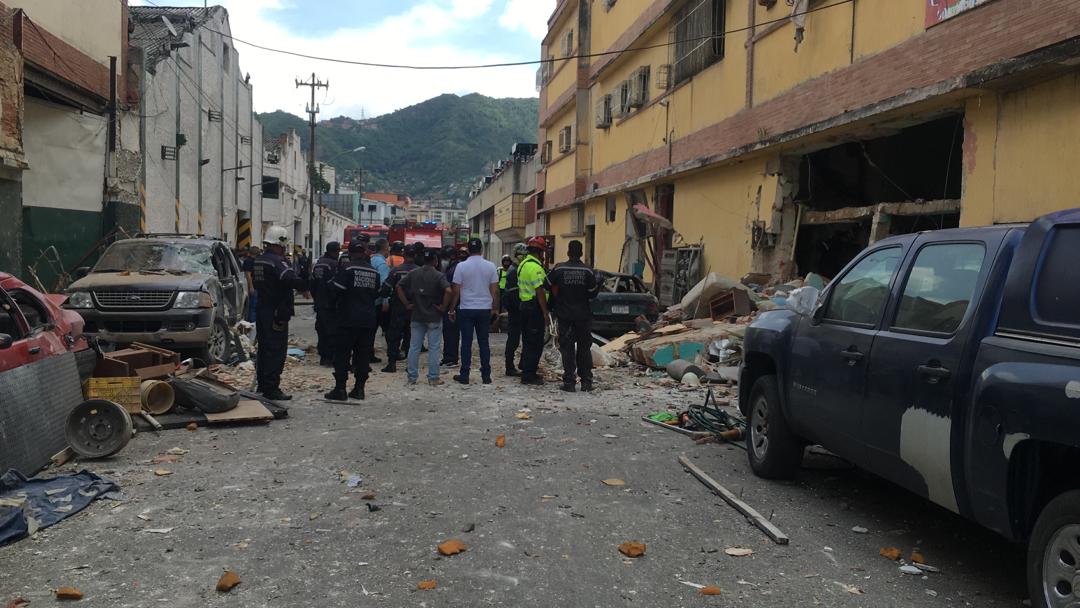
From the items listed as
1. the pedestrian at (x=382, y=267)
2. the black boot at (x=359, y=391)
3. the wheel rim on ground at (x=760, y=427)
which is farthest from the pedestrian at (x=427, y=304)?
the wheel rim on ground at (x=760, y=427)

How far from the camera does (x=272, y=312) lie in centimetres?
Answer: 880

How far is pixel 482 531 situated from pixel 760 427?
8.38 ft

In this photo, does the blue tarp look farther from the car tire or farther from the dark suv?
the car tire

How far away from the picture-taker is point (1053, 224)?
3574 millimetres

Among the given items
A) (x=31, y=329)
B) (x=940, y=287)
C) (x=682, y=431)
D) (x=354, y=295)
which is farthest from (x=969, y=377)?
(x=354, y=295)

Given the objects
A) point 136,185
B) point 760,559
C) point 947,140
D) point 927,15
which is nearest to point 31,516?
point 760,559

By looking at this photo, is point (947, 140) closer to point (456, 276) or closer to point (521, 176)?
point (456, 276)

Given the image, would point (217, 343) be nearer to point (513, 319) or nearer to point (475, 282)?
point (475, 282)

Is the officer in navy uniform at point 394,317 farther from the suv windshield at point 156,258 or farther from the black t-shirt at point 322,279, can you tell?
the suv windshield at point 156,258

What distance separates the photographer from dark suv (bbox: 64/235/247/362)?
977 cm

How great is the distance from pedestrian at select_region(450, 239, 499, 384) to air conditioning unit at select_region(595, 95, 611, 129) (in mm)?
16261

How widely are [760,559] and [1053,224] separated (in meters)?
2.23

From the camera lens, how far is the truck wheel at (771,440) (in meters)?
5.79

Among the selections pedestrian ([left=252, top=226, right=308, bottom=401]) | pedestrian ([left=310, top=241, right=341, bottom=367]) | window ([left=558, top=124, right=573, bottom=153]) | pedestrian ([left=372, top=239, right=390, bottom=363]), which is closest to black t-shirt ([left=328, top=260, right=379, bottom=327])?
pedestrian ([left=310, top=241, right=341, bottom=367])
